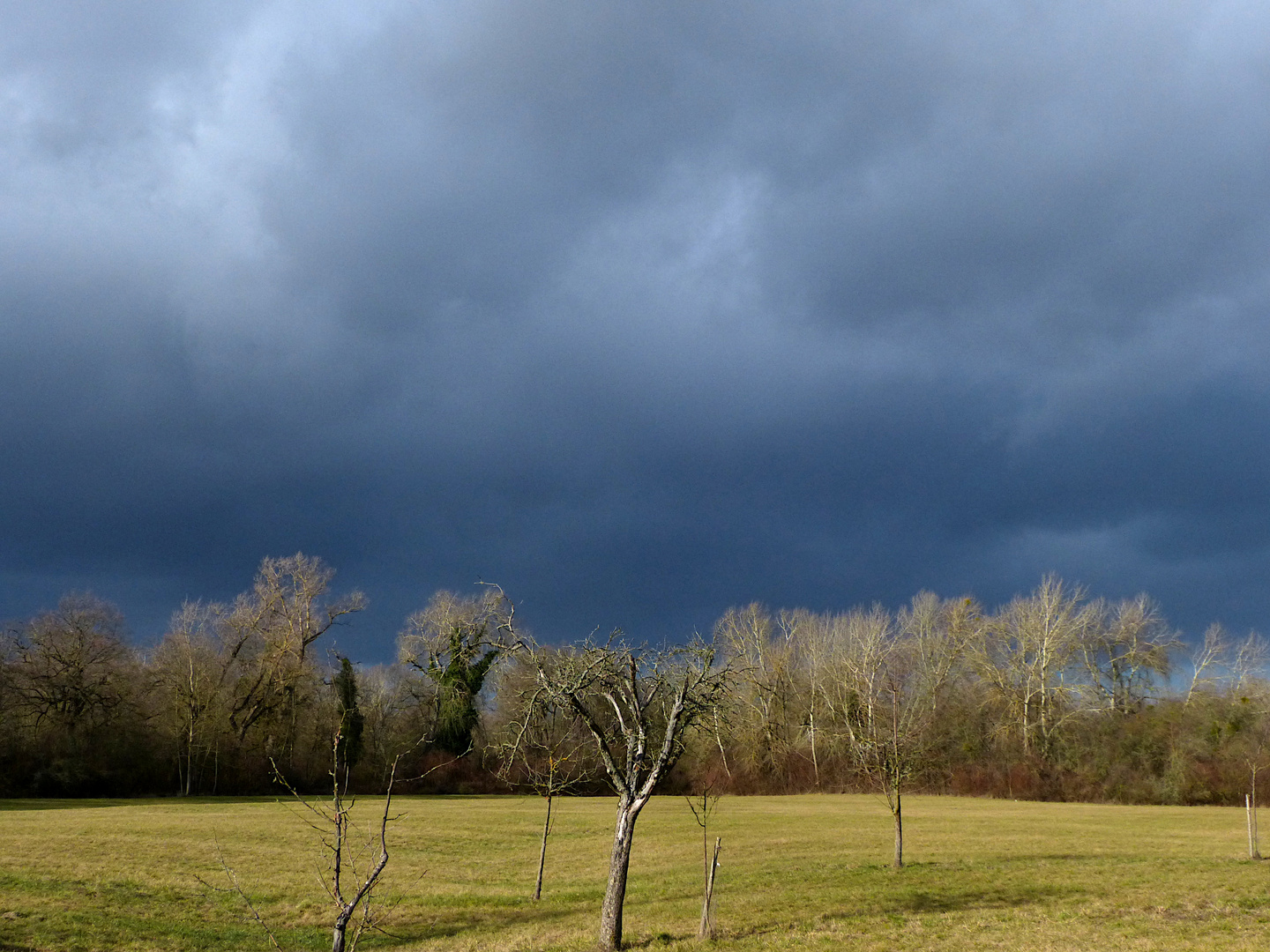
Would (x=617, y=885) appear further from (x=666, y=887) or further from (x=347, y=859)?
(x=347, y=859)

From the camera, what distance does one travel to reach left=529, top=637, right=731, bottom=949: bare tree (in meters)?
15.4

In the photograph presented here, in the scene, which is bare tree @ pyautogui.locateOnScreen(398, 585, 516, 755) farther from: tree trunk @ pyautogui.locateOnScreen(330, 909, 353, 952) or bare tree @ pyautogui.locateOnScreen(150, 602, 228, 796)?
tree trunk @ pyautogui.locateOnScreen(330, 909, 353, 952)

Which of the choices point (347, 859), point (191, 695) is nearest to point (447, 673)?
point (191, 695)

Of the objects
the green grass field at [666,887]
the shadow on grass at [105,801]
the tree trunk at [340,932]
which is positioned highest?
the tree trunk at [340,932]

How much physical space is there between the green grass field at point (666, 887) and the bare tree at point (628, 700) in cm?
188

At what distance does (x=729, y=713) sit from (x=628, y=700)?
133 feet

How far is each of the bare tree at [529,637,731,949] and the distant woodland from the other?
36736mm

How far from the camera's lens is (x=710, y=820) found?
45.3m

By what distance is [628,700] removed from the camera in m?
16.5

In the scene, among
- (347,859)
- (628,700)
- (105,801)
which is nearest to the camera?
(628,700)

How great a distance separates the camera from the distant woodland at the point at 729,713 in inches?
2490

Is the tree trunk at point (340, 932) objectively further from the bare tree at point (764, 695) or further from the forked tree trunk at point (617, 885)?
the bare tree at point (764, 695)

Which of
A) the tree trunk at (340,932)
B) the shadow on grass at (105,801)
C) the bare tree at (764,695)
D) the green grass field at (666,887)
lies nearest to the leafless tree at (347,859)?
the tree trunk at (340,932)

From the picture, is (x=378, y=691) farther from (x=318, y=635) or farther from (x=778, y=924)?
(x=778, y=924)
